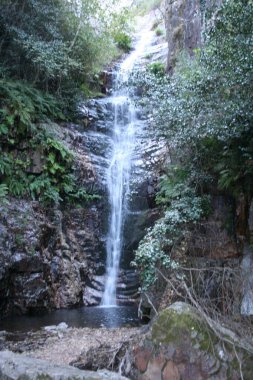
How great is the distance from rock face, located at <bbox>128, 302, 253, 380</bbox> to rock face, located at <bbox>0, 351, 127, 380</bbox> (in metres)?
0.56

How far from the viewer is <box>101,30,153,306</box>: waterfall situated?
10384 mm

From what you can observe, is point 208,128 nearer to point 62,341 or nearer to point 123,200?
point 62,341

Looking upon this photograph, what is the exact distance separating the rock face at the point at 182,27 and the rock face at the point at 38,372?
37.3 feet

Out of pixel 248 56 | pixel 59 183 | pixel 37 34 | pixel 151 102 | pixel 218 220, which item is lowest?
pixel 218 220

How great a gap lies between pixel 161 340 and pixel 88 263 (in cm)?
728

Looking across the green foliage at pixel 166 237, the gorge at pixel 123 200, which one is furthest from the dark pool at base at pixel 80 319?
the green foliage at pixel 166 237

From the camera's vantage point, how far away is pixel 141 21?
2772cm

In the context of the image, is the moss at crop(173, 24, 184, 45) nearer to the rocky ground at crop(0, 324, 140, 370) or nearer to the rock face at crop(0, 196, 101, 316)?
the rock face at crop(0, 196, 101, 316)

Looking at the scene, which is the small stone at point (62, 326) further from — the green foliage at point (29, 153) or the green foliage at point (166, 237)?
the green foliage at point (29, 153)

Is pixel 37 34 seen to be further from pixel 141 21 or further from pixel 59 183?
pixel 141 21

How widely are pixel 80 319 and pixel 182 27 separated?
1104 cm

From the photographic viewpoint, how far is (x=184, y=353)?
333 cm

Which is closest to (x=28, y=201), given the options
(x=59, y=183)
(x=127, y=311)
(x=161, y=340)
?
(x=59, y=183)

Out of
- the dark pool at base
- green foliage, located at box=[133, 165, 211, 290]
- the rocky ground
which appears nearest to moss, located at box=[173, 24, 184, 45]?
green foliage, located at box=[133, 165, 211, 290]
